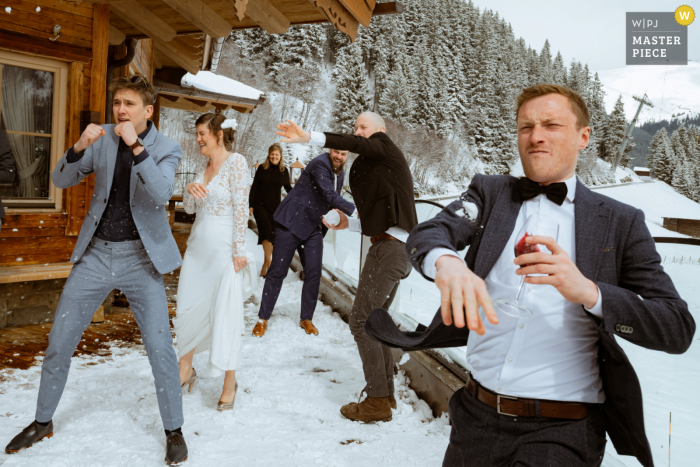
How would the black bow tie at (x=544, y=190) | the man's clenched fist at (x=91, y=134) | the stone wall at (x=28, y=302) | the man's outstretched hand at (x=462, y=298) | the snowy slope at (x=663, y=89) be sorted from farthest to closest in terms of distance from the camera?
the snowy slope at (x=663, y=89) → the stone wall at (x=28, y=302) → the man's clenched fist at (x=91, y=134) → the black bow tie at (x=544, y=190) → the man's outstretched hand at (x=462, y=298)

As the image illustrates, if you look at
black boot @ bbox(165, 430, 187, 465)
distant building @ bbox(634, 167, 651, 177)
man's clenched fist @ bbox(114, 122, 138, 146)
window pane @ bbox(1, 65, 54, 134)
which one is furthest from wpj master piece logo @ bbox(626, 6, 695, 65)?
black boot @ bbox(165, 430, 187, 465)

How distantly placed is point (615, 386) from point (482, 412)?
15.0 inches

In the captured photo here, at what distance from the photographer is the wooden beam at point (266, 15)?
538 cm

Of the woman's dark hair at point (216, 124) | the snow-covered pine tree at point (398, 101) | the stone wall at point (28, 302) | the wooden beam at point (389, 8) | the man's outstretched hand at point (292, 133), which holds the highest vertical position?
the snow-covered pine tree at point (398, 101)

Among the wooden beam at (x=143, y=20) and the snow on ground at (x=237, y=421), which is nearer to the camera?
the snow on ground at (x=237, y=421)

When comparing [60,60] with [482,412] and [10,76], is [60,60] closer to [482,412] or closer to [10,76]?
[10,76]

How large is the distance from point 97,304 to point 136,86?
1269mm

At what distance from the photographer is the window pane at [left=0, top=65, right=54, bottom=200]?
Answer: 5.28 metres

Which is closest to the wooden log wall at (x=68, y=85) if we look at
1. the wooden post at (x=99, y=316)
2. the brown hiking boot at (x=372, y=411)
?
the wooden post at (x=99, y=316)

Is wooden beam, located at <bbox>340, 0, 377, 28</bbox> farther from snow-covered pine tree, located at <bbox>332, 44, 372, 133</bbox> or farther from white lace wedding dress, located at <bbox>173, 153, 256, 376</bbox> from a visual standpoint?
snow-covered pine tree, located at <bbox>332, 44, 372, 133</bbox>

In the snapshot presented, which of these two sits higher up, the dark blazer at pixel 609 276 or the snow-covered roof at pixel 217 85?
the snow-covered roof at pixel 217 85

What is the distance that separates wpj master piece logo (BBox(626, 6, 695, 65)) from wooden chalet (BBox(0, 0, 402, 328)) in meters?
10.5

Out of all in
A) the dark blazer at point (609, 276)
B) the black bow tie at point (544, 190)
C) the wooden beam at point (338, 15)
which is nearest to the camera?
the dark blazer at point (609, 276)

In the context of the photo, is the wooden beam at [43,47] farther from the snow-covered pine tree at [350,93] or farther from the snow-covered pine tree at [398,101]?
the snow-covered pine tree at [398,101]
